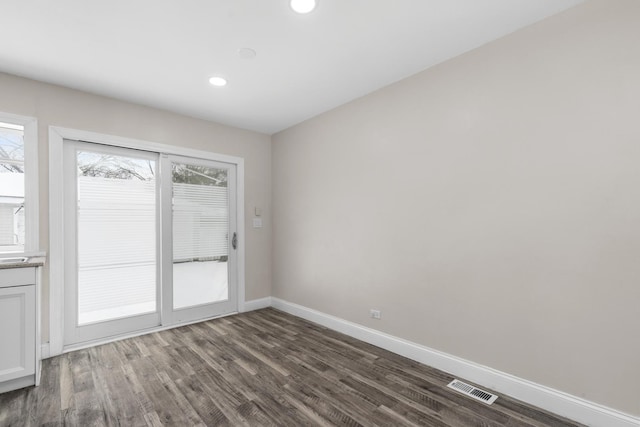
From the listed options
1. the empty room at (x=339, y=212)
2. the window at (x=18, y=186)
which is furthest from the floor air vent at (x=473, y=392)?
the window at (x=18, y=186)

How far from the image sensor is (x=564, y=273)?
1.99 metres

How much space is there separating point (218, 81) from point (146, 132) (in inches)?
49.2

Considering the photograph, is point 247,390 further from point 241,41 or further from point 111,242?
point 241,41

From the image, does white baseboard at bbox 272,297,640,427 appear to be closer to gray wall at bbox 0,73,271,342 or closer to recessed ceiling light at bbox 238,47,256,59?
gray wall at bbox 0,73,271,342

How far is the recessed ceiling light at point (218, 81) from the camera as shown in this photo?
2.90m

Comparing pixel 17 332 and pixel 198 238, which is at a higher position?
pixel 198 238

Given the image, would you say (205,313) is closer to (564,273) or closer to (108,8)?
(108,8)

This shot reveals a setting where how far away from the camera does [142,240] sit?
3.56m

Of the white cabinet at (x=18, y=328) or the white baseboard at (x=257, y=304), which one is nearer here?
the white cabinet at (x=18, y=328)

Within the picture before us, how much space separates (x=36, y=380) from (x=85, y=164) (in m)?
2.06

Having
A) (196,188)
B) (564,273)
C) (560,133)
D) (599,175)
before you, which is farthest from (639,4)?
(196,188)

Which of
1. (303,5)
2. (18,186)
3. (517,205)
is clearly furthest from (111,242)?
(517,205)

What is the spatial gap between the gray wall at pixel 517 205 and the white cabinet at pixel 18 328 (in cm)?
283

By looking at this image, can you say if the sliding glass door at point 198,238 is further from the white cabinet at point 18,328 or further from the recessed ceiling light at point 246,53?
the recessed ceiling light at point 246,53
